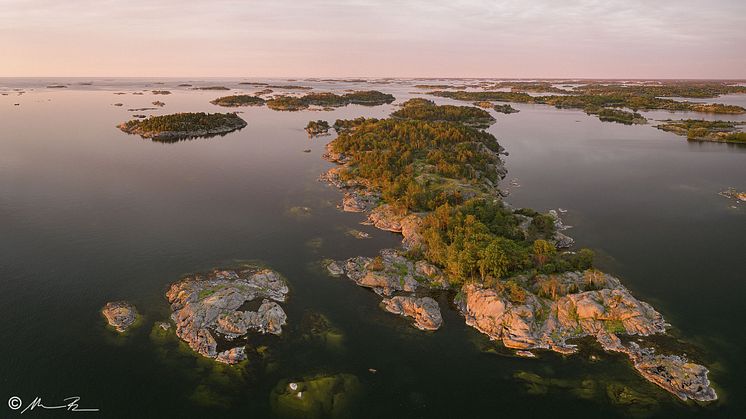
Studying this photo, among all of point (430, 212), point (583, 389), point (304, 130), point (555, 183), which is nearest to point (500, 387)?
point (583, 389)

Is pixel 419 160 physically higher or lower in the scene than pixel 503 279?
higher

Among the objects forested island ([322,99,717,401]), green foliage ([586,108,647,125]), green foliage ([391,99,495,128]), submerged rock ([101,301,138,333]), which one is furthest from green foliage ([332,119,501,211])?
green foliage ([586,108,647,125])

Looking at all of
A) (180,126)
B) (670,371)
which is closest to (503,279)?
(670,371)

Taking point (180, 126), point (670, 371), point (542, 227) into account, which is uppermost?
point (180, 126)

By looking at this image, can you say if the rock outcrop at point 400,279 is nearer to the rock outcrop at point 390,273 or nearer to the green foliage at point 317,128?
the rock outcrop at point 390,273

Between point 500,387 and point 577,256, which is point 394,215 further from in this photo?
point 500,387

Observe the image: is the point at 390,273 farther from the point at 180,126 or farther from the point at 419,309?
the point at 180,126

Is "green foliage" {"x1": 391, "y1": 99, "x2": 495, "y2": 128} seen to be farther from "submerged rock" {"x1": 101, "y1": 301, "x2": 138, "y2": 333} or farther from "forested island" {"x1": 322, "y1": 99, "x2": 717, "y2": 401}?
"submerged rock" {"x1": 101, "y1": 301, "x2": 138, "y2": 333}
